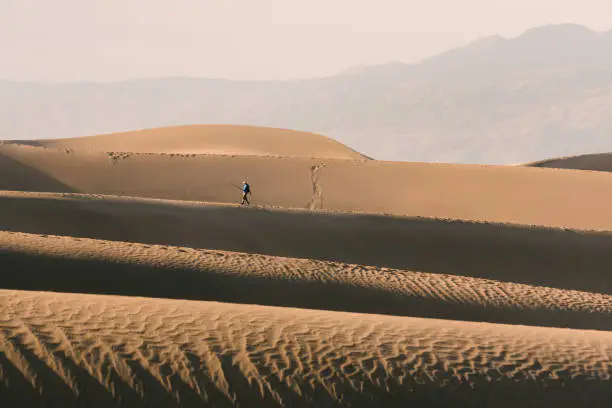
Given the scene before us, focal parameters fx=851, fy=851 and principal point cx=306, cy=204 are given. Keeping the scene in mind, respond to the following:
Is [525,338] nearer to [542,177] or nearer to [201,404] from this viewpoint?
[201,404]

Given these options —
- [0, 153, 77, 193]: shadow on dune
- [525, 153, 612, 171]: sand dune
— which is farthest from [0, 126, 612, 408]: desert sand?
[525, 153, 612, 171]: sand dune

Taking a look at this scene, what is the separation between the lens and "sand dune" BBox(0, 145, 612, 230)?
27.6m

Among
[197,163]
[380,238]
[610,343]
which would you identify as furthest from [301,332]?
[197,163]

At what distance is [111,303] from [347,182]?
2295 cm

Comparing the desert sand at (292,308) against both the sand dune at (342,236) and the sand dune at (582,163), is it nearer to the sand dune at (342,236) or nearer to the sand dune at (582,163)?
the sand dune at (342,236)

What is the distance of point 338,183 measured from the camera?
2994cm

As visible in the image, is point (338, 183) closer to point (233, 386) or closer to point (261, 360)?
point (261, 360)

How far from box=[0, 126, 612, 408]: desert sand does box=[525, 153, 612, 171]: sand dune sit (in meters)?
18.9

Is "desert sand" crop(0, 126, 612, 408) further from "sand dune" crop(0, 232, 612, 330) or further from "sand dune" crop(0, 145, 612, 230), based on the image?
"sand dune" crop(0, 145, 612, 230)

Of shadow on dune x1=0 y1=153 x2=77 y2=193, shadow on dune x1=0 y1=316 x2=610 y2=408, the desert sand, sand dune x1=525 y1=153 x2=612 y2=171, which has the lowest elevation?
shadow on dune x1=0 y1=316 x2=610 y2=408

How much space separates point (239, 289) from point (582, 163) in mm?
38489

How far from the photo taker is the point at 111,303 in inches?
291

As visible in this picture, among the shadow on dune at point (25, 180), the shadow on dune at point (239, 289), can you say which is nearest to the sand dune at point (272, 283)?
the shadow on dune at point (239, 289)

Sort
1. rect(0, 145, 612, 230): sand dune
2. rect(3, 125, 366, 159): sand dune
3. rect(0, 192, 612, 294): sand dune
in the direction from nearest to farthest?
rect(0, 192, 612, 294): sand dune < rect(0, 145, 612, 230): sand dune < rect(3, 125, 366, 159): sand dune
